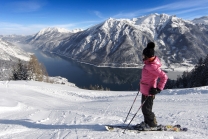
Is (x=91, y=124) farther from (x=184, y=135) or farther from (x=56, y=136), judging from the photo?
(x=184, y=135)

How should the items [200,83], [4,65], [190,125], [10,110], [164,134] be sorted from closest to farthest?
1. [164,134]
2. [190,125]
3. [10,110]
4. [200,83]
5. [4,65]

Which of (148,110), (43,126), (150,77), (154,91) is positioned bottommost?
(43,126)

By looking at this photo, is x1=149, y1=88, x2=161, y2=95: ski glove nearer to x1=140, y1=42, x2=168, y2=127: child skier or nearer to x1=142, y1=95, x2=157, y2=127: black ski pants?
x1=140, y1=42, x2=168, y2=127: child skier

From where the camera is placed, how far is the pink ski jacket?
5.55 meters

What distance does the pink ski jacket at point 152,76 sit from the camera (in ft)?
18.2

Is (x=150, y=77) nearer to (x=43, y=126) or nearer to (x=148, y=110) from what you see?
(x=148, y=110)

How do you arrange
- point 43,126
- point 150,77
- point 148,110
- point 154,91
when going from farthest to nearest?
1. point 43,126
2. point 148,110
3. point 150,77
4. point 154,91

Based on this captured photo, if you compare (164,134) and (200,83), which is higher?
(164,134)

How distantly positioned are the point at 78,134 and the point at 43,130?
1620mm

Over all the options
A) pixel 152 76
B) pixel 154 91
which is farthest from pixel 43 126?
pixel 152 76

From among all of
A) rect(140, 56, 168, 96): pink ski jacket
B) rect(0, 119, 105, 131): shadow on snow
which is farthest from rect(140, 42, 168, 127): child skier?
rect(0, 119, 105, 131): shadow on snow

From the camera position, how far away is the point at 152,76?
5773 mm

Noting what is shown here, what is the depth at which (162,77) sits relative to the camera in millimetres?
5574

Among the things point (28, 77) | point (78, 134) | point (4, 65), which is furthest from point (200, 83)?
point (4, 65)
